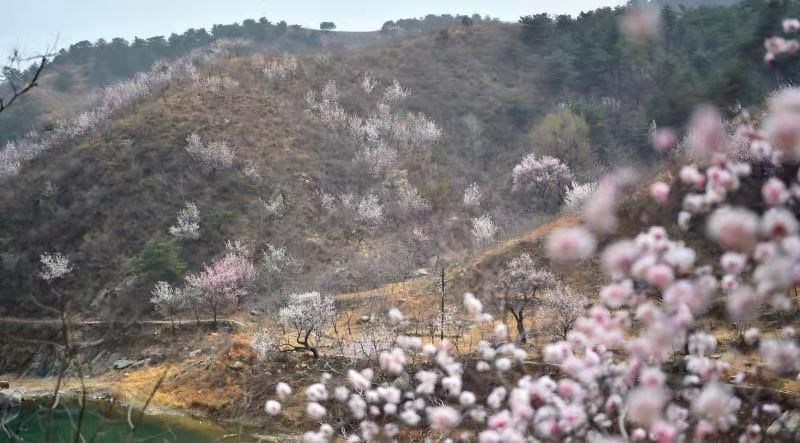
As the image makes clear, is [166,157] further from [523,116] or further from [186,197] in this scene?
[523,116]

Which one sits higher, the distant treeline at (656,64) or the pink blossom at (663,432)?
the distant treeline at (656,64)

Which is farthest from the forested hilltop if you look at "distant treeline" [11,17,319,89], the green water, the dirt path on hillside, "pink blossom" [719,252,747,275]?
"distant treeline" [11,17,319,89]

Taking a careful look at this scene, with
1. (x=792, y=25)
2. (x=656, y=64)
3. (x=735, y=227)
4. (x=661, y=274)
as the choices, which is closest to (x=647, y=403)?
(x=661, y=274)

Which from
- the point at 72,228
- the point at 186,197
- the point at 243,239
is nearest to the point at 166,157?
the point at 186,197

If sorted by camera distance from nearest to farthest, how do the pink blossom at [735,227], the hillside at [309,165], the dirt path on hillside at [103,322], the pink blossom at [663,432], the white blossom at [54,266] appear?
the pink blossom at [735,227], the pink blossom at [663,432], the dirt path on hillside at [103,322], the white blossom at [54,266], the hillside at [309,165]

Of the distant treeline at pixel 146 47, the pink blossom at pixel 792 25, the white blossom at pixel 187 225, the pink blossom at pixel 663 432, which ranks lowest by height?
the white blossom at pixel 187 225

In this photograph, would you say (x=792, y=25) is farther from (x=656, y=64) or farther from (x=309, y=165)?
(x=656, y=64)


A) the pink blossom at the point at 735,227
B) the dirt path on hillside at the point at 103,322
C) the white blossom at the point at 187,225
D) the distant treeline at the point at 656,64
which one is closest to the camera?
the pink blossom at the point at 735,227

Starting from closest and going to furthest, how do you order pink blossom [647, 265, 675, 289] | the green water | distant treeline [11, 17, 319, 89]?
pink blossom [647, 265, 675, 289] < the green water < distant treeline [11, 17, 319, 89]

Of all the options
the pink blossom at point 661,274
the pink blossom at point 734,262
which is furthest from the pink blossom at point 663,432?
the pink blossom at point 734,262

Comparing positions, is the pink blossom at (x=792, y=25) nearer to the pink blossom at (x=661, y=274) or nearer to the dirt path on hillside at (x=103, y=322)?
the pink blossom at (x=661, y=274)

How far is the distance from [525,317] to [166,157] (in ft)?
103

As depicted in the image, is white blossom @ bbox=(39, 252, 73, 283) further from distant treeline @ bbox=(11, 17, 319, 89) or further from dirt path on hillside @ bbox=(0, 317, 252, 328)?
distant treeline @ bbox=(11, 17, 319, 89)

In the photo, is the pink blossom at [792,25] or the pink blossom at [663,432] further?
the pink blossom at [792,25]
